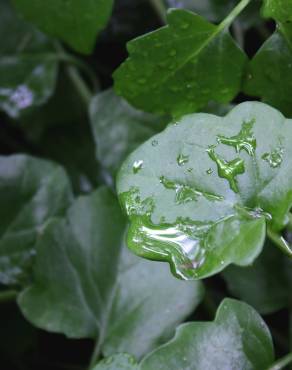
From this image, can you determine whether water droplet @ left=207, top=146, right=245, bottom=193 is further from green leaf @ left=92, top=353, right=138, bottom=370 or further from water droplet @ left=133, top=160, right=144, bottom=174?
green leaf @ left=92, top=353, right=138, bottom=370

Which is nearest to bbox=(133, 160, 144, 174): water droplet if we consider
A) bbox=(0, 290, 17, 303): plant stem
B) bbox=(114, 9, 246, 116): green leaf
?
bbox=(114, 9, 246, 116): green leaf

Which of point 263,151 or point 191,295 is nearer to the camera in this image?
point 263,151

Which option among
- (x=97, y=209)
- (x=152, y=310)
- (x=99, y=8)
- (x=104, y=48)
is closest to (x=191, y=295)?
(x=152, y=310)

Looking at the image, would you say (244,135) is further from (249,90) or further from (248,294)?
(248,294)

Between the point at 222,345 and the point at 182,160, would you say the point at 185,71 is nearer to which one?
the point at 182,160

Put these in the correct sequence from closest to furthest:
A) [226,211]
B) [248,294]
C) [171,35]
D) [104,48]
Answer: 1. [226,211]
2. [171,35]
3. [248,294]
4. [104,48]

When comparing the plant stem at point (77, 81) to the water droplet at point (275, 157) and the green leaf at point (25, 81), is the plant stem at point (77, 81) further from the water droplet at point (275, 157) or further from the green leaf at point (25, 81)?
the water droplet at point (275, 157)
